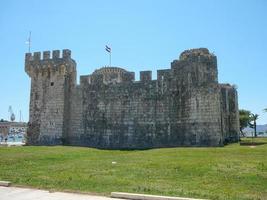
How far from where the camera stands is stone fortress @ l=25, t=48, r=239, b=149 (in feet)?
83.4

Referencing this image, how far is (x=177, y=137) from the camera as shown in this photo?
26.2 metres

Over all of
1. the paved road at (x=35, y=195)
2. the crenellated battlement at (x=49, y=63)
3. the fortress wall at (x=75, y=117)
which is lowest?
the paved road at (x=35, y=195)

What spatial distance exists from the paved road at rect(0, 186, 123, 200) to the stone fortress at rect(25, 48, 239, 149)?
56.5 ft

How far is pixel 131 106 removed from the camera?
28141mm

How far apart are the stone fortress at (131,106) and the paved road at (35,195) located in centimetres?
1723

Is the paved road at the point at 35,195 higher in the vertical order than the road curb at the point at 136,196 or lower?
lower

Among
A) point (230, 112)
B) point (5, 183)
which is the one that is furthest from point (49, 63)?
point (5, 183)

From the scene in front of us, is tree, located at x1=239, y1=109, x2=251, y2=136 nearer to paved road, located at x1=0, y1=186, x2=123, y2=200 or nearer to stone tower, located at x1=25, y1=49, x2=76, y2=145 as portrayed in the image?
stone tower, located at x1=25, y1=49, x2=76, y2=145

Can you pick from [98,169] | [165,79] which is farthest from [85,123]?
[98,169]

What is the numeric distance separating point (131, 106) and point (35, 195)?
64.2 ft

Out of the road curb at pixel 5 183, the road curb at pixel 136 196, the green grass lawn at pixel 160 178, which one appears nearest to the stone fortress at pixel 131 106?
the green grass lawn at pixel 160 178

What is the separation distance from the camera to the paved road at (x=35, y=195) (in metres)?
8.34

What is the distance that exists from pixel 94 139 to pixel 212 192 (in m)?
21.3

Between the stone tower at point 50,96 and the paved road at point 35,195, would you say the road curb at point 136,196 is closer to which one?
the paved road at point 35,195
